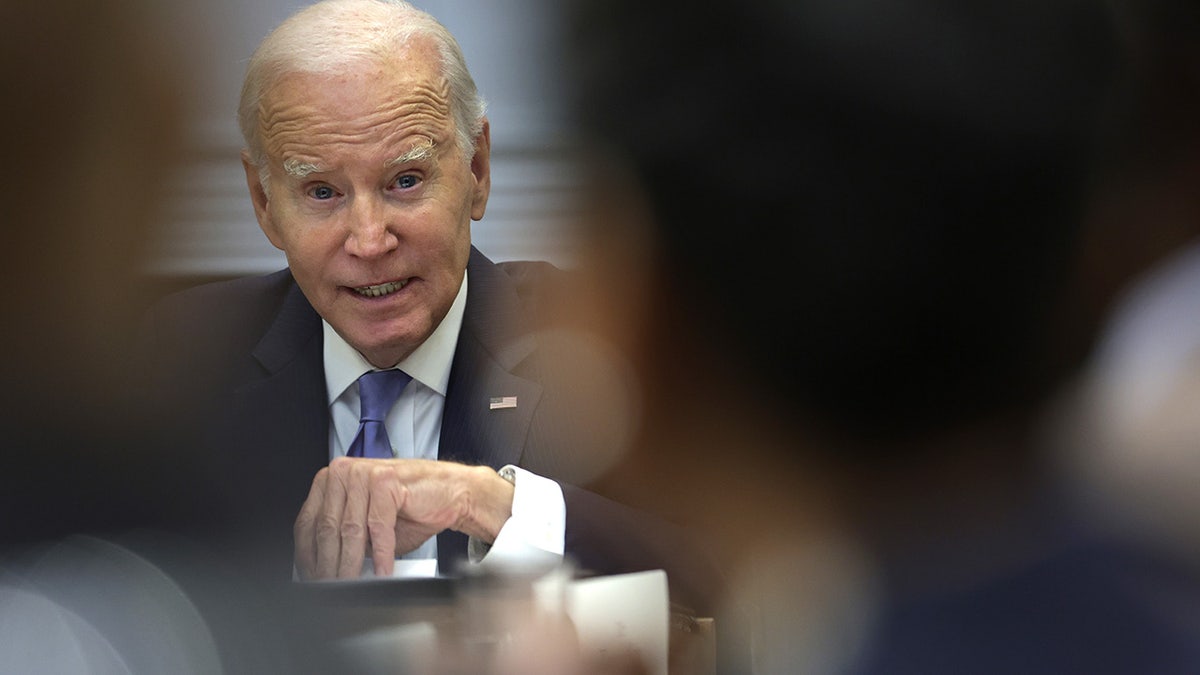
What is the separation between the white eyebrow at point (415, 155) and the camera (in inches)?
51.7

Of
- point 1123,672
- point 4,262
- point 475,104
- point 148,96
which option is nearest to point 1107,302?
point 1123,672

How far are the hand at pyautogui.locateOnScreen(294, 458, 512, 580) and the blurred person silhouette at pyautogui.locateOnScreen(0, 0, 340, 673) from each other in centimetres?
14

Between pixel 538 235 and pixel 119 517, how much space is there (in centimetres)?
69

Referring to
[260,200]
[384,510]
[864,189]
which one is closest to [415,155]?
[260,200]

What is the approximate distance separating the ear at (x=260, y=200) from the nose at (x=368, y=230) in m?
0.11

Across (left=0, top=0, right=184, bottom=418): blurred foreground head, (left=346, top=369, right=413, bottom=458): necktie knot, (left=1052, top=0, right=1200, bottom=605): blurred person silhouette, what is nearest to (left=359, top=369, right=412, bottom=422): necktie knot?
(left=346, top=369, right=413, bottom=458): necktie knot

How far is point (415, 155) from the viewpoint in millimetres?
1320

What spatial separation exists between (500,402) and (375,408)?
6.8 inches

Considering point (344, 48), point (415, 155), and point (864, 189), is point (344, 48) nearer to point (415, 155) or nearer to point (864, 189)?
point (415, 155)

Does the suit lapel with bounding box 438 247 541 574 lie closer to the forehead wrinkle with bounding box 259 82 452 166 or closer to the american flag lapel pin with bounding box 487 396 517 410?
the american flag lapel pin with bounding box 487 396 517 410

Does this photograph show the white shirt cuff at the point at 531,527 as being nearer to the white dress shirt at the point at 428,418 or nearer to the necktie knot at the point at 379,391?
the white dress shirt at the point at 428,418

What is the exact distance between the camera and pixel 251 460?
143 cm

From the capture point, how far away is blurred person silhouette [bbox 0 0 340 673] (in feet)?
4.55

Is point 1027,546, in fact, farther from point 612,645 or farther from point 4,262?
point 4,262
